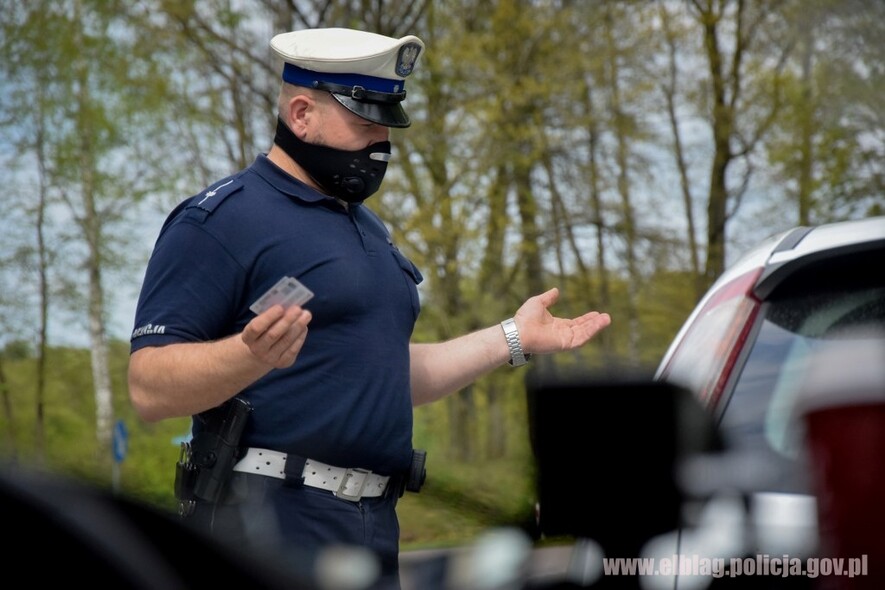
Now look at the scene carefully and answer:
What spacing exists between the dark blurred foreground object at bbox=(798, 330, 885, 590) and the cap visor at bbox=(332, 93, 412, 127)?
2245 mm

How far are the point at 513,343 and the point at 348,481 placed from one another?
0.52m

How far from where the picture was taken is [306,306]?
2.52m

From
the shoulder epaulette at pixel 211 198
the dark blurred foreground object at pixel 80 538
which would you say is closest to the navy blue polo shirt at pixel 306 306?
the shoulder epaulette at pixel 211 198

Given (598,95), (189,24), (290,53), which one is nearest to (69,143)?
(189,24)

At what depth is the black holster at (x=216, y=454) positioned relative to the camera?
2.45 m

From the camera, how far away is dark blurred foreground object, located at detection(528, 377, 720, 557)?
76cm

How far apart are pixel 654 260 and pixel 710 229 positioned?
103cm

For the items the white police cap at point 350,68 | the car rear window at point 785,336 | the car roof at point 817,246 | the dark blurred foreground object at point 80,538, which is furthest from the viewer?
the white police cap at point 350,68

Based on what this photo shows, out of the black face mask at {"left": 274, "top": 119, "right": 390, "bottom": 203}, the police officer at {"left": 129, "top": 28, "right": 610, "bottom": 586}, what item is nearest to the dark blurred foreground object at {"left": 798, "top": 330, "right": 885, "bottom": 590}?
the police officer at {"left": 129, "top": 28, "right": 610, "bottom": 586}

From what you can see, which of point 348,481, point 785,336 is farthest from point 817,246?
point 348,481

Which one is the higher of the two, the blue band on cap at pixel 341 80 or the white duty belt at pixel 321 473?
the blue band on cap at pixel 341 80

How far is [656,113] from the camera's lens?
65.1 ft

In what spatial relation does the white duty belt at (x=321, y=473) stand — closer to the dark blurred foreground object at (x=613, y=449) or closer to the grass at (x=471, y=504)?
the grass at (x=471, y=504)

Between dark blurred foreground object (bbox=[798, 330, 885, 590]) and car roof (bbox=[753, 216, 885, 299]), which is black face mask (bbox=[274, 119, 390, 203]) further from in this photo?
dark blurred foreground object (bbox=[798, 330, 885, 590])
